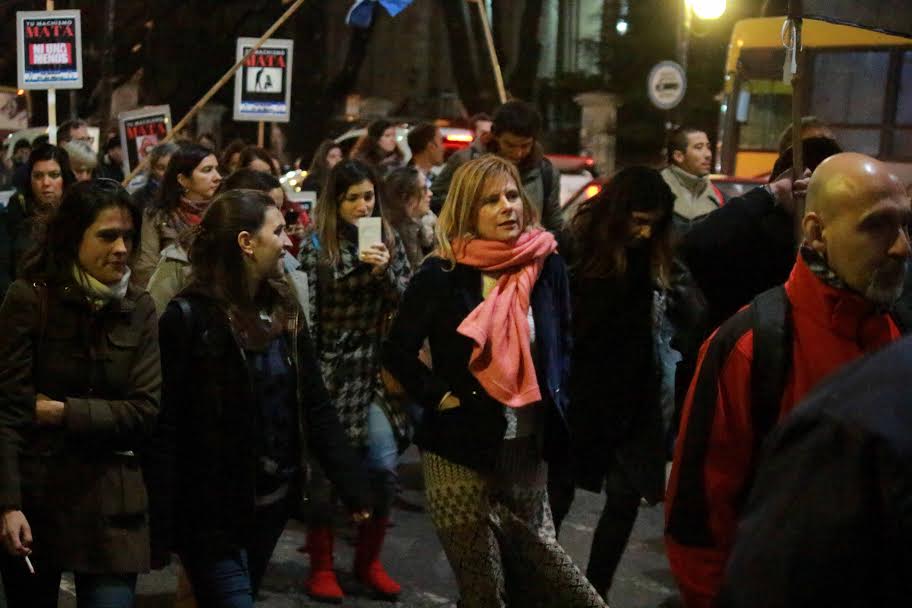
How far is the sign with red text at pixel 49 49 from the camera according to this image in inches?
493

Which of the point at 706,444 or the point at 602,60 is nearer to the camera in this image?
the point at 706,444

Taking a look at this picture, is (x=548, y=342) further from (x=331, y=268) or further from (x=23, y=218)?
(x=23, y=218)

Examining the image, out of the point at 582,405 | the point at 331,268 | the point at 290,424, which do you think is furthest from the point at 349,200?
the point at 290,424

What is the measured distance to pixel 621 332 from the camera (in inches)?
214

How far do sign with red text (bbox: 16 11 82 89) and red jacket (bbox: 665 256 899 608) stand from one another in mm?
10373

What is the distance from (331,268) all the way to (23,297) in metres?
2.33

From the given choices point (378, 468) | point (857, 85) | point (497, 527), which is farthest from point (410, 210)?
point (857, 85)

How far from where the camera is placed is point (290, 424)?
4289 millimetres

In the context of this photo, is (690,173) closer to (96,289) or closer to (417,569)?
(417,569)

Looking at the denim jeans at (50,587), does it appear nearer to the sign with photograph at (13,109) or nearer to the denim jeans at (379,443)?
the denim jeans at (379,443)

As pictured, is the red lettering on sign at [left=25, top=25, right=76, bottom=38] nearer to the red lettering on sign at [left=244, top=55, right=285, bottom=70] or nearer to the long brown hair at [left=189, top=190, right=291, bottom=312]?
the red lettering on sign at [left=244, top=55, right=285, bottom=70]

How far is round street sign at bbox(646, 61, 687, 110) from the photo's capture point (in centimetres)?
2092

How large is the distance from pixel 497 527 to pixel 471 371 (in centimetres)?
54

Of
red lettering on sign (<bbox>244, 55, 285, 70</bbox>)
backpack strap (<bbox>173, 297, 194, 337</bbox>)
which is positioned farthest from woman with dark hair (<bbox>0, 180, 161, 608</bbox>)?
red lettering on sign (<bbox>244, 55, 285, 70</bbox>)
